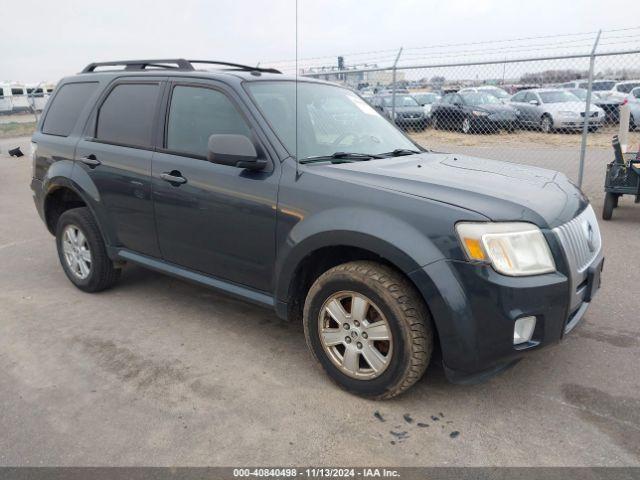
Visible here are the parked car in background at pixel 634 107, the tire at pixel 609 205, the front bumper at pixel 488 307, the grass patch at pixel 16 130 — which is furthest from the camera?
the grass patch at pixel 16 130

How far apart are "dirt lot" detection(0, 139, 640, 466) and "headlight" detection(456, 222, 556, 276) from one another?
580mm

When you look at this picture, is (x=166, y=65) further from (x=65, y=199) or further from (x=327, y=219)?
(x=327, y=219)

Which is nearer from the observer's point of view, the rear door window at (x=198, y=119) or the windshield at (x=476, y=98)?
the rear door window at (x=198, y=119)

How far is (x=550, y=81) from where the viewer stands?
361 inches

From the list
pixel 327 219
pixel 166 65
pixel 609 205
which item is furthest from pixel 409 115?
pixel 327 219

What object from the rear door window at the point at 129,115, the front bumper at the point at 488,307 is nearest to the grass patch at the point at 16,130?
the rear door window at the point at 129,115

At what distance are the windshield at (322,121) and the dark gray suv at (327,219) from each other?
2 centimetres

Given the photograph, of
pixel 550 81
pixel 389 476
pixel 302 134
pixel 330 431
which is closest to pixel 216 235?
pixel 302 134

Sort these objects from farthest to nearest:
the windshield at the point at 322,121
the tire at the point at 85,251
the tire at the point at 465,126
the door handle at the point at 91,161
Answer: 1. the tire at the point at 465,126
2. the tire at the point at 85,251
3. the door handle at the point at 91,161
4. the windshield at the point at 322,121

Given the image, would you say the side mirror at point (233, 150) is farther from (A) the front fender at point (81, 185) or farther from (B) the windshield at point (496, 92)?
(B) the windshield at point (496, 92)

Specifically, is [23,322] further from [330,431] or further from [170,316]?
[330,431]

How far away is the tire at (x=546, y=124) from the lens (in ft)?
45.7

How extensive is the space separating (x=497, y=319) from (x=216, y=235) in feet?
6.08

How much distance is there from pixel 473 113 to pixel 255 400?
12.1 m
